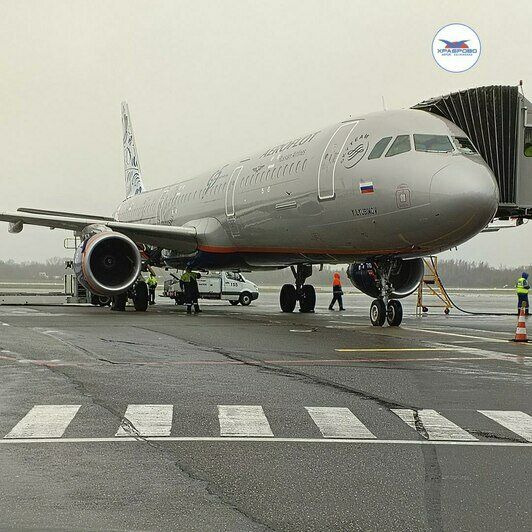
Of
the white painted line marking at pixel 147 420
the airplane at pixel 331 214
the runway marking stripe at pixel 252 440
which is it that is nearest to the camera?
the runway marking stripe at pixel 252 440

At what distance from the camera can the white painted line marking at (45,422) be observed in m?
7.34

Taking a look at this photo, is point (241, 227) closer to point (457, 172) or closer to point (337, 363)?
point (457, 172)

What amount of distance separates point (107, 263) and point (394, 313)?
30.4ft

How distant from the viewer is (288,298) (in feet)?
99.0

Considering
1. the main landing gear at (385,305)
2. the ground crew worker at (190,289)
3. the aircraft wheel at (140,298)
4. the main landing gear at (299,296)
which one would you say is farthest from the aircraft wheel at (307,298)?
the main landing gear at (385,305)

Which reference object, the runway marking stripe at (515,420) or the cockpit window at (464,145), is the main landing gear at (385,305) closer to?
the cockpit window at (464,145)

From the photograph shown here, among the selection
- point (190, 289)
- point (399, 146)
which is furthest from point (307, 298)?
point (399, 146)

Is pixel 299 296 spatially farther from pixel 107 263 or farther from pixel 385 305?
pixel 385 305

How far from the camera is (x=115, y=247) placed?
86.5ft

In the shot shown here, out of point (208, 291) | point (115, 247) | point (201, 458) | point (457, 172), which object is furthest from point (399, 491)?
point (208, 291)

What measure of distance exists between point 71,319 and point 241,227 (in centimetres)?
518

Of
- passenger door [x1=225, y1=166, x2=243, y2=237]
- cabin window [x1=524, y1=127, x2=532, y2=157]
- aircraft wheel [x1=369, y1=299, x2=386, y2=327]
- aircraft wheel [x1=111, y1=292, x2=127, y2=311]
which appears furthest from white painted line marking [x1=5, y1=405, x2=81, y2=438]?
aircraft wheel [x1=111, y1=292, x2=127, y2=311]

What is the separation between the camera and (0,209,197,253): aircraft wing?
28.2 m

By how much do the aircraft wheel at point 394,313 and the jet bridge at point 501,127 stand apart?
352 centimetres
